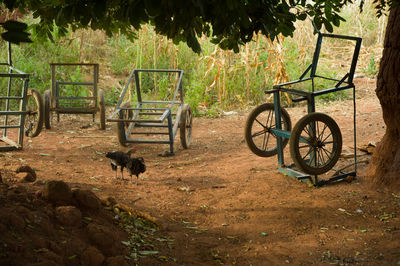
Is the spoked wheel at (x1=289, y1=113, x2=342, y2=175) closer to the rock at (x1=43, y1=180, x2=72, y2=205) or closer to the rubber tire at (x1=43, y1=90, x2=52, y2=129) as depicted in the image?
the rock at (x1=43, y1=180, x2=72, y2=205)

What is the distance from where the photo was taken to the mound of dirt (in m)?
2.85

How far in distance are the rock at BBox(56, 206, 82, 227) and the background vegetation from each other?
6.13m

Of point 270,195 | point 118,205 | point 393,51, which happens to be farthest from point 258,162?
point 118,205

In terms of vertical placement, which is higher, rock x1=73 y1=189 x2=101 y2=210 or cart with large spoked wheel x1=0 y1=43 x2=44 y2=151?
cart with large spoked wheel x1=0 y1=43 x2=44 y2=151

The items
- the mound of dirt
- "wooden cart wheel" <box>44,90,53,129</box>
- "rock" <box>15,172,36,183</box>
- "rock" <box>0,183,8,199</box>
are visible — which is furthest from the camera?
"wooden cart wheel" <box>44,90,53,129</box>

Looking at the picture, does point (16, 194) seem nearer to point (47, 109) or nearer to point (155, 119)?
point (155, 119)

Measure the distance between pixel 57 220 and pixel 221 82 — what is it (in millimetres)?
6977

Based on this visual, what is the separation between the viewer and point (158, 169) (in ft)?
20.9

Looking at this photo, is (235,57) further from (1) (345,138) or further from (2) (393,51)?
(2) (393,51)

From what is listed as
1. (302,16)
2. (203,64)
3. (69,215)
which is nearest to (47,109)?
(203,64)

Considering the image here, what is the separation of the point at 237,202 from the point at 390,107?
1.73 m

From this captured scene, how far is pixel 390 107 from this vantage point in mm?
4926

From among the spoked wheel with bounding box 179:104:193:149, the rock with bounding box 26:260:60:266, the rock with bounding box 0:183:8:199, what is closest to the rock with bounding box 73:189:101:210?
the rock with bounding box 0:183:8:199

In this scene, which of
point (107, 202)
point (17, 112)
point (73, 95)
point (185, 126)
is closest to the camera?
point (107, 202)
